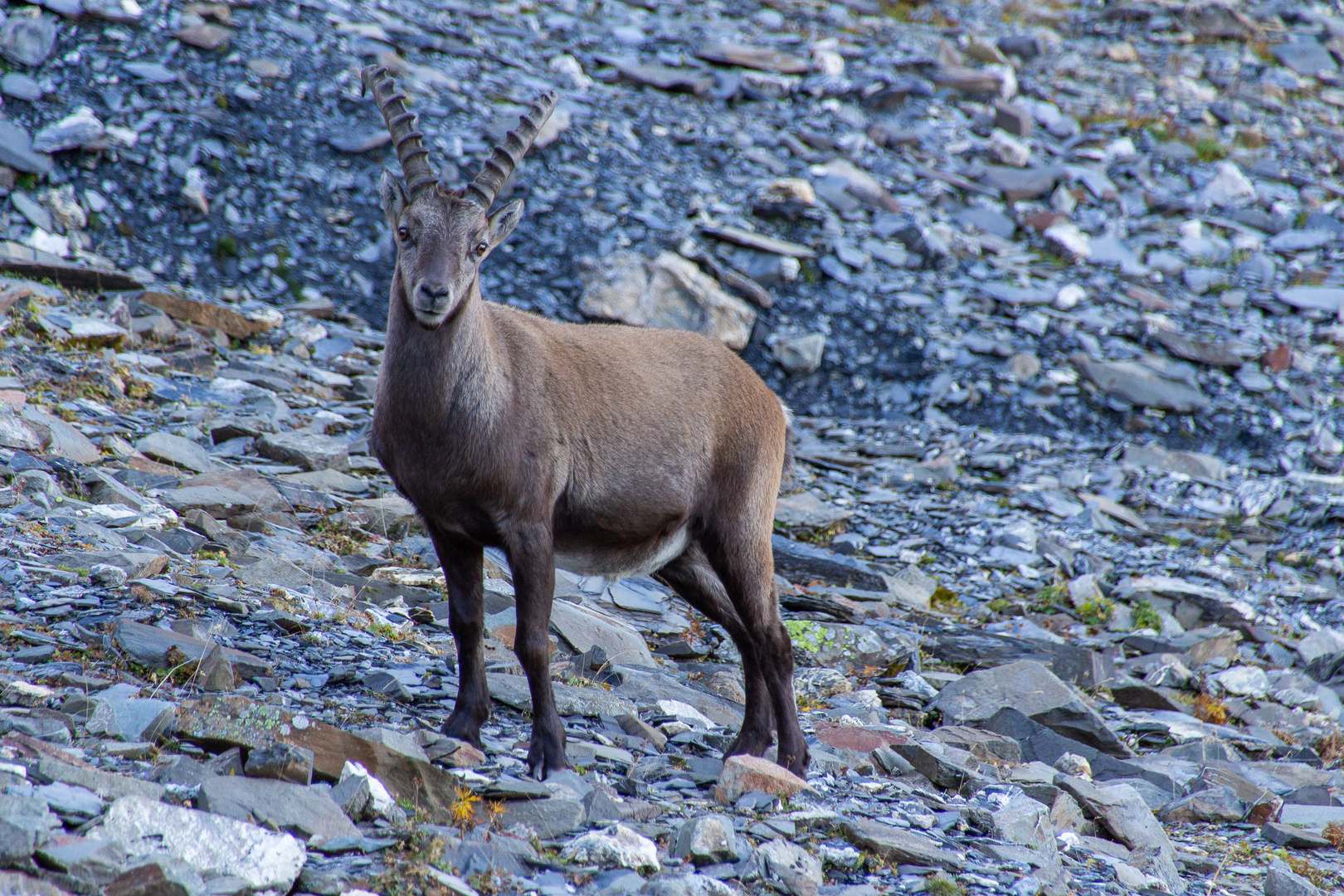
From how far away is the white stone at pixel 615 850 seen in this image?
368cm

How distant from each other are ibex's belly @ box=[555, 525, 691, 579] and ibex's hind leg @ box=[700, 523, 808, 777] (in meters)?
0.18

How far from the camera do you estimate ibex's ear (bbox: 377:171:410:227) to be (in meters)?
4.92

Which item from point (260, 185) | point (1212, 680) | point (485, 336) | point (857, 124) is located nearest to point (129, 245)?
point (260, 185)

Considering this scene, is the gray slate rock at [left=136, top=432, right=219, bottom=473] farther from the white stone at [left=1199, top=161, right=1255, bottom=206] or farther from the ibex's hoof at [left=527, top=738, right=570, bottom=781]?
the white stone at [left=1199, top=161, right=1255, bottom=206]

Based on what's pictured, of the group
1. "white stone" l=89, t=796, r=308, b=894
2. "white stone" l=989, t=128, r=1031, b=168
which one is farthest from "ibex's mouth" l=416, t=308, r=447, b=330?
"white stone" l=989, t=128, r=1031, b=168

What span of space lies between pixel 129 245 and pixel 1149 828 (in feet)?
35.0

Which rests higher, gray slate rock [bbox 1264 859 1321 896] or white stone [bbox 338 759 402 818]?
white stone [bbox 338 759 402 818]

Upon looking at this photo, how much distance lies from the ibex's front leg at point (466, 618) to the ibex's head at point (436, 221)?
3.26ft

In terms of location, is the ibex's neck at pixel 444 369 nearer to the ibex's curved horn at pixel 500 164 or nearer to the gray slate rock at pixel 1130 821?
the ibex's curved horn at pixel 500 164

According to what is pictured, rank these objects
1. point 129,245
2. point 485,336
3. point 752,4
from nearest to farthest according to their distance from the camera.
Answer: point 485,336 → point 129,245 → point 752,4

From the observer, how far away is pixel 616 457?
5.16 meters

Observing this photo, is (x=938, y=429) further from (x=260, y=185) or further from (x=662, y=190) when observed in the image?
(x=260, y=185)

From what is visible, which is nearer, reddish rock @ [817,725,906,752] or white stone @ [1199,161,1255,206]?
reddish rock @ [817,725,906,752]

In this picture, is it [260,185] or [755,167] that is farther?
[755,167]
